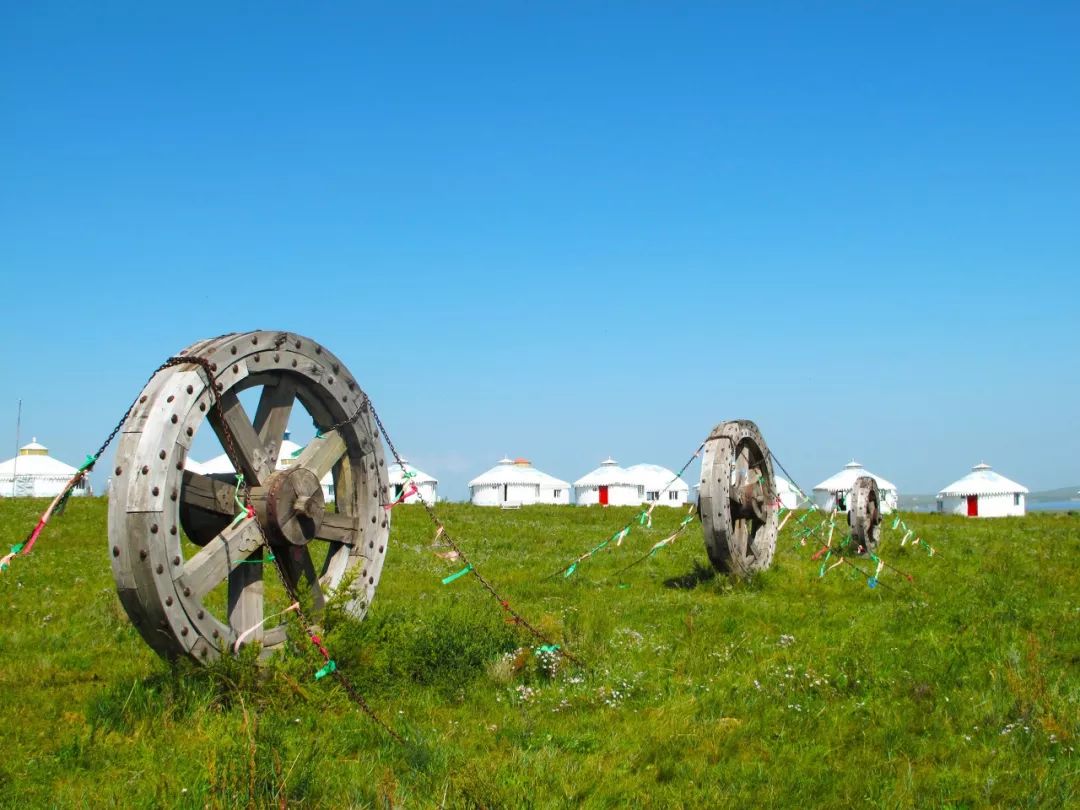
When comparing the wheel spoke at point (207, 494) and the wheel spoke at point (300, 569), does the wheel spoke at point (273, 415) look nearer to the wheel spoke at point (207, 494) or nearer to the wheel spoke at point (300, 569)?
the wheel spoke at point (207, 494)

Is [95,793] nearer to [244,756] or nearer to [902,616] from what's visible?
[244,756]

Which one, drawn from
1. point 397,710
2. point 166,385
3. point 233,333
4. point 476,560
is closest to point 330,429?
point 233,333

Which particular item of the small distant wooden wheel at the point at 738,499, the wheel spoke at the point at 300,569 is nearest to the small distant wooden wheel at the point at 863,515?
the small distant wooden wheel at the point at 738,499

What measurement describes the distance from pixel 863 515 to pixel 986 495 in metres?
54.2

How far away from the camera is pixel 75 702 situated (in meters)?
7.33

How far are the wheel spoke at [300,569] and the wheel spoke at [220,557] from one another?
44 centimetres

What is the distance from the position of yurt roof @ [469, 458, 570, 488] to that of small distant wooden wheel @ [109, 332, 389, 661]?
60513mm

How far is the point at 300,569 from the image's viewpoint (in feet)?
27.2

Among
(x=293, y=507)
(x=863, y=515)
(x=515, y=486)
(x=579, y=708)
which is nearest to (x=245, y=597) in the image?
(x=293, y=507)

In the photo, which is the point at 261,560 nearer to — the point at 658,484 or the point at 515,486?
the point at 515,486

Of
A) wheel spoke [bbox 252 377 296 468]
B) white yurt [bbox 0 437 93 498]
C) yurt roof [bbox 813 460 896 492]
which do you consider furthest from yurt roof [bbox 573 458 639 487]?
wheel spoke [bbox 252 377 296 468]

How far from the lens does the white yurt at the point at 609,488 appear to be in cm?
7125

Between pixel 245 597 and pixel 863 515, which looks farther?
pixel 863 515

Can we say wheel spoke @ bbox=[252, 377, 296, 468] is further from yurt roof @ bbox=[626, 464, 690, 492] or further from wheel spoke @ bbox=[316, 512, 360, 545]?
yurt roof @ bbox=[626, 464, 690, 492]
